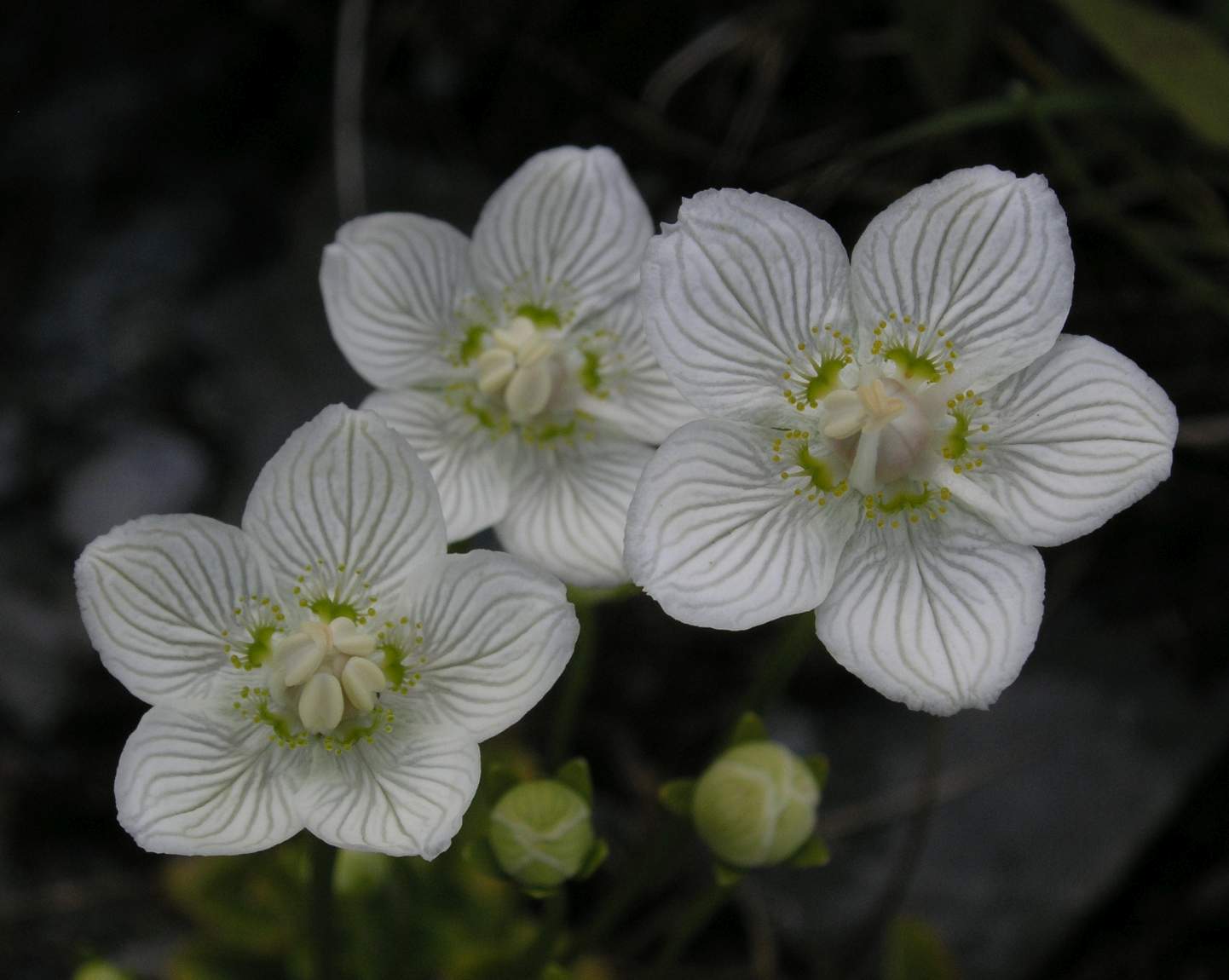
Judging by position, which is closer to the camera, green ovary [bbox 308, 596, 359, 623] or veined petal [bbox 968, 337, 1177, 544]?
veined petal [bbox 968, 337, 1177, 544]

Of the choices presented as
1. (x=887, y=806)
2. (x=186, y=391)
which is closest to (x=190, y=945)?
(x=186, y=391)

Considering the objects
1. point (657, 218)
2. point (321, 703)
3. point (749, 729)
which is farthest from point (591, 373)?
point (657, 218)

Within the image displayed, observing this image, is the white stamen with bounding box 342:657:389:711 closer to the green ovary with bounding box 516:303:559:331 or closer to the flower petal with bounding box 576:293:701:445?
the flower petal with bounding box 576:293:701:445

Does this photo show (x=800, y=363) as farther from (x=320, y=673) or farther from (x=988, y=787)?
(x=988, y=787)

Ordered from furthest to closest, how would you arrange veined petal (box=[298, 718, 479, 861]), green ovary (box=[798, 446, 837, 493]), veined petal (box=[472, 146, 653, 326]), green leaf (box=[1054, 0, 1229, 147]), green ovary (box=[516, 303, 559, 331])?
green leaf (box=[1054, 0, 1229, 147]), green ovary (box=[516, 303, 559, 331]), veined petal (box=[472, 146, 653, 326]), green ovary (box=[798, 446, 837, 493]), veined petal (box=[298, 718, 479, 861])

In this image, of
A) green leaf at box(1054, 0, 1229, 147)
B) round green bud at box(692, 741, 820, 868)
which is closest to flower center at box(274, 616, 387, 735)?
round green bud at box(692, 741, 820, 868)

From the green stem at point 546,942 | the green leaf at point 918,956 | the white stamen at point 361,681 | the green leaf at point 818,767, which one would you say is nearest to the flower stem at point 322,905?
the white stamen at point 361,681
